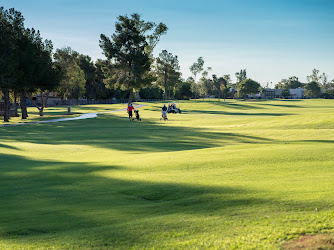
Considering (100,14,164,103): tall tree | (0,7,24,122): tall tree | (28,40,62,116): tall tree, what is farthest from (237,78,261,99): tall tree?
(0,7,24,122): tall tree

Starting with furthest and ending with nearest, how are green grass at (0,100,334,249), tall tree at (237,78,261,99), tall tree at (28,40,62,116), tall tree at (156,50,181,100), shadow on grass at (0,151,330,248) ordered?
1. tall tree at (237,78,261,99)
2. tall tree at (156,50,181,100)
3. tall tree at (28,40,62,116)
4. shadow on grass at (0,151,330,248)
5. green grass at (0,100,334,249)

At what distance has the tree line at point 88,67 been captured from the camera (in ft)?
168

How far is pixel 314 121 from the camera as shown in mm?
27906

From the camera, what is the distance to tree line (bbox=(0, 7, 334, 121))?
51.1 m

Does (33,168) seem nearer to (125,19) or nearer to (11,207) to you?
(11,207)

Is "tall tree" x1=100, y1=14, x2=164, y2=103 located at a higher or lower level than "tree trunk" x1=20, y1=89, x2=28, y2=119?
higher

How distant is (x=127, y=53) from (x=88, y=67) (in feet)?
184

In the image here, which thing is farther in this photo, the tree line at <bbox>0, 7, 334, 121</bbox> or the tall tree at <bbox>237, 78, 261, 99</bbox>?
the tall tree at <bbox>237, 78, 261, 99</bbox>

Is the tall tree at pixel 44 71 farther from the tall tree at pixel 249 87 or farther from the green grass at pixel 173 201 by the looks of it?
the tall tree at pixel 249 87

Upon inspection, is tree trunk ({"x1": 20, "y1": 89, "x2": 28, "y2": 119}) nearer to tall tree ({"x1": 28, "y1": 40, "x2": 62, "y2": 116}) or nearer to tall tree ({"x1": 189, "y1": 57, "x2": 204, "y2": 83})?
tall tree ({"x1": 28, "y1": 40, "x2": 62, "y2": 116})

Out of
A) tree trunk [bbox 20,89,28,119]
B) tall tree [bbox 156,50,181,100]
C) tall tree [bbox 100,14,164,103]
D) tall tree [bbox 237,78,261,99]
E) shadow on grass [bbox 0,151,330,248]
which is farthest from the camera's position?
tall tree [bbox 237,78,261,99]

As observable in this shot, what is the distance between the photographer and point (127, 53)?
86.9m

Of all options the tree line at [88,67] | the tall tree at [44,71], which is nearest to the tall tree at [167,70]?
the tree line at [88,67]

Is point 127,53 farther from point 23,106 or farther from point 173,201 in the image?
point 173,201
